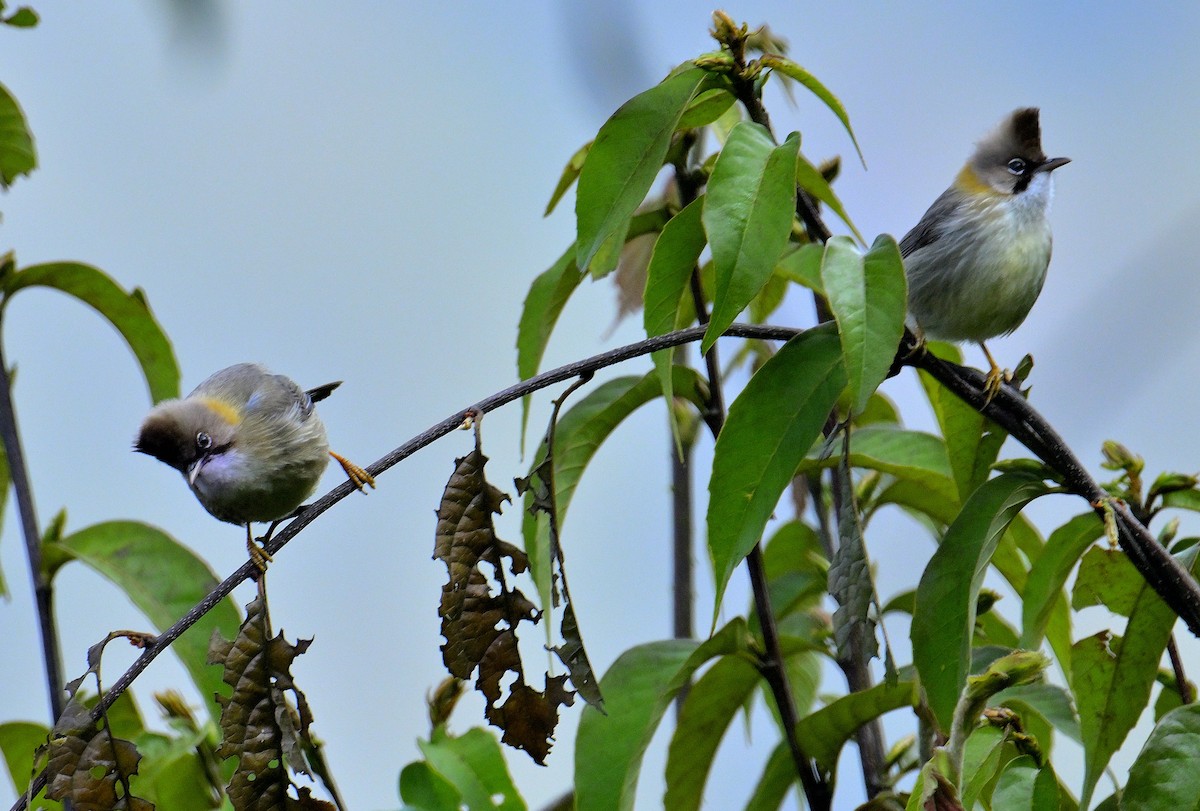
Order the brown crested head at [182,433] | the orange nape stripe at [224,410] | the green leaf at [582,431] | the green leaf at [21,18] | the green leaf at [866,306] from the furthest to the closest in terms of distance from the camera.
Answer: the orange nape stripe at [224,410] < the brown crested head at [182,433] < the green leaf at [21,18] < the green leaf at [582,431] < the green leaf at [866,306]

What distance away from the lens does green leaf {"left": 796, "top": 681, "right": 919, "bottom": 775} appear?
4.00ft

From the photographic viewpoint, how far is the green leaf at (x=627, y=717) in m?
1.24

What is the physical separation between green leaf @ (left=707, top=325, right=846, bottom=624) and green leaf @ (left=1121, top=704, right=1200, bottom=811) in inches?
15.7

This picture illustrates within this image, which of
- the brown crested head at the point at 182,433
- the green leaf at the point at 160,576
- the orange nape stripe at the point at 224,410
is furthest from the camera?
the orange nape stripe at the point at 224,410

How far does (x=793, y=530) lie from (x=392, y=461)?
103cm

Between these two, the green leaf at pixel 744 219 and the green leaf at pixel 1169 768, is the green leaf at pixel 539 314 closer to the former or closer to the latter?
the green leaf at pixel 744 219

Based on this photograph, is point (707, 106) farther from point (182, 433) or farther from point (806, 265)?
point (182, 433)

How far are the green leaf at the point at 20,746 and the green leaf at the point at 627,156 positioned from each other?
1.13 m

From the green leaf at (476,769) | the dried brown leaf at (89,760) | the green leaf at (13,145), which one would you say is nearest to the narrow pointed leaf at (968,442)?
the green leaf at (476,769)

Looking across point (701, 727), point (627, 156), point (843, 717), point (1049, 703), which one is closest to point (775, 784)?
point (701, 727)

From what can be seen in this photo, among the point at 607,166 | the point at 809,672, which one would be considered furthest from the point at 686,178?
the point at 809,672

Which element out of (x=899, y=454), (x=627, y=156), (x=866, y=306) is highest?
(x=627, y=156)

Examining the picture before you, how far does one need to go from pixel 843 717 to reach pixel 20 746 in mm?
1176

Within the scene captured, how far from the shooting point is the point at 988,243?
80.4 inches
